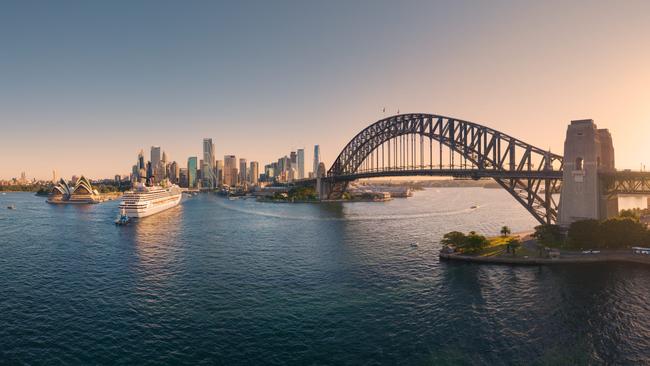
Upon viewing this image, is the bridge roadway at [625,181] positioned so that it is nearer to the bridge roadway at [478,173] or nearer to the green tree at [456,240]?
the bridge roadway at [478,173]

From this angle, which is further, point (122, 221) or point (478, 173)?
point (122, 221)

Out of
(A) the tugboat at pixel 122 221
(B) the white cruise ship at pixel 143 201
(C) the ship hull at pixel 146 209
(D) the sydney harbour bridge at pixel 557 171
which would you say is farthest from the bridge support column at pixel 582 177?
(B) the white cruise ship at pixel 143 201

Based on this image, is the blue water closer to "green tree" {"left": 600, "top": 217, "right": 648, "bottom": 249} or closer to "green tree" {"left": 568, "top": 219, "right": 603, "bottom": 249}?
"green tree" {"left": 568, "top": 219, "right": 603, "bottom": 249}

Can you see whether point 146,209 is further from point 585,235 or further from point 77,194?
point 585,235

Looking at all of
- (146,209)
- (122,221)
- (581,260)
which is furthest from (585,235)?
(146,209)

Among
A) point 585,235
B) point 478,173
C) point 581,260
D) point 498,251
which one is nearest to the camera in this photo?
point 581,260

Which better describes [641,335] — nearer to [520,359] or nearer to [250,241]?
[520,359]

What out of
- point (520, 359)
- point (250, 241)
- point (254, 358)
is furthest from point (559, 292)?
point (250, 241)

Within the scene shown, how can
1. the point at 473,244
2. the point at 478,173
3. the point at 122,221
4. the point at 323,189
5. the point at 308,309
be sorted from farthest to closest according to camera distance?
1. the point at 323,189
2. the point at 122,221
3. the point at 478,173
4. the point at 473,244
5. the point at 308,309
